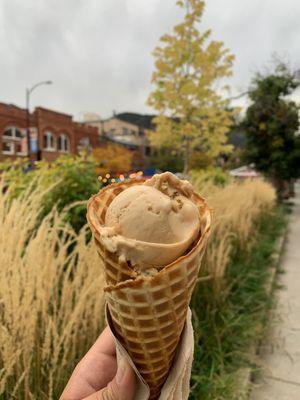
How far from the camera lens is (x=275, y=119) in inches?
526

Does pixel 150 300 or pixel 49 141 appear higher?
pixel 49 141

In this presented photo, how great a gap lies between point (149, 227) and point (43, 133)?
35.9 metres

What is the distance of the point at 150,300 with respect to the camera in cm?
104

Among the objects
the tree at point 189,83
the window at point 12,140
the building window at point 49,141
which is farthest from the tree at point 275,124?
the building window at point 49,141

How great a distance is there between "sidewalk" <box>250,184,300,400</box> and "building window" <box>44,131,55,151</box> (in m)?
33.4

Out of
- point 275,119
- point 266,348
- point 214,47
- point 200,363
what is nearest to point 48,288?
point 200,363

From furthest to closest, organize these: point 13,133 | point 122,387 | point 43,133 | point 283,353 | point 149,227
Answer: point 43,133
point 13,133
point 283,353
point 122,387
point 149,227

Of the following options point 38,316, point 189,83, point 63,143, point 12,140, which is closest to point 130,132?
point 63,143

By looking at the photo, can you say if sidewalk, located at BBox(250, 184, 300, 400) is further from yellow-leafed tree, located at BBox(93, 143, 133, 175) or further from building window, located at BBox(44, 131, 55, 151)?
building window, located at BBox(44, 131, 55, 151)

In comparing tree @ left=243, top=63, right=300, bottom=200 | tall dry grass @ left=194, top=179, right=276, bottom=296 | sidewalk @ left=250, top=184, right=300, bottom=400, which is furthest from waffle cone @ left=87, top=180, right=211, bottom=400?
tree @ left=243, top=63, right=300, bottom=200

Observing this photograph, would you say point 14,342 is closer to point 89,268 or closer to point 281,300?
point 89,268

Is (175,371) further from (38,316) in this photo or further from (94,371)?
(38,316)

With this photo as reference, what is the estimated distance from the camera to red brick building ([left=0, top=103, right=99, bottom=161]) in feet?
100.0

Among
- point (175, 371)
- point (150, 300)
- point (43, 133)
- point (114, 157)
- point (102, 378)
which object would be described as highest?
point (43, 133)
